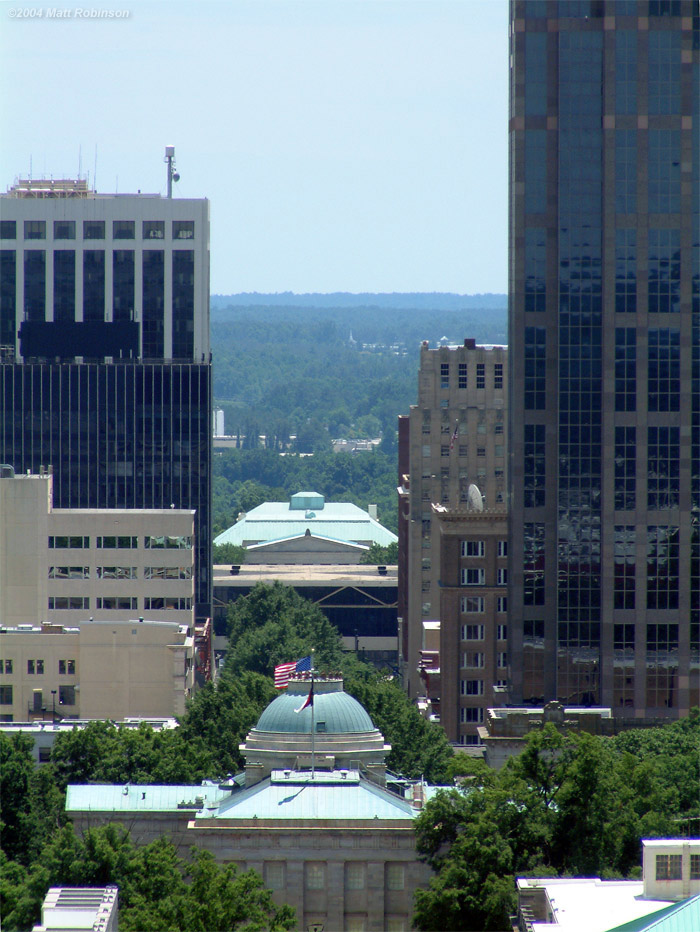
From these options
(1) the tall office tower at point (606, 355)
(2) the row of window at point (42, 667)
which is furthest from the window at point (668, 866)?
(2) the row of window at point (42, 667)

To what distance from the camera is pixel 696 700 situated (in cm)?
18150

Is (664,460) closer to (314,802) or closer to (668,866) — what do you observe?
(314,802)

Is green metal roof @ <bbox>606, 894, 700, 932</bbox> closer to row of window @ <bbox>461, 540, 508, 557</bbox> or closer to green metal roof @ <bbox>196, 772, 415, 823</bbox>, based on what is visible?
green metal roof @ <bbox>196, 772, 415, 823</bbox>

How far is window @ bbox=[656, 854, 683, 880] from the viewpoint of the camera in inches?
3981

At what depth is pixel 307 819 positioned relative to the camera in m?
134

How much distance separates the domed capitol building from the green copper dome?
86 mm

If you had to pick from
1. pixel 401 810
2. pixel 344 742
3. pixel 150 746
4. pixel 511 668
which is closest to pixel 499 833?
pixel 401 810

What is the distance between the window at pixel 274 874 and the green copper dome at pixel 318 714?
1218cm

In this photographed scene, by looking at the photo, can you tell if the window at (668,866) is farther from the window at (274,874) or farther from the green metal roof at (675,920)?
the window at (274,874)

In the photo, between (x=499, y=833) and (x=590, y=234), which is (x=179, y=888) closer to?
(x=499, y=833)

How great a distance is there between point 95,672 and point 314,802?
56.6 metres

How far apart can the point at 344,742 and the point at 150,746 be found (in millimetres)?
18574

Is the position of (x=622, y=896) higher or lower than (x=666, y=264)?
lower

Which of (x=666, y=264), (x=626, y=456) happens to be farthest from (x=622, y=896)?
(x=666, y=264)
